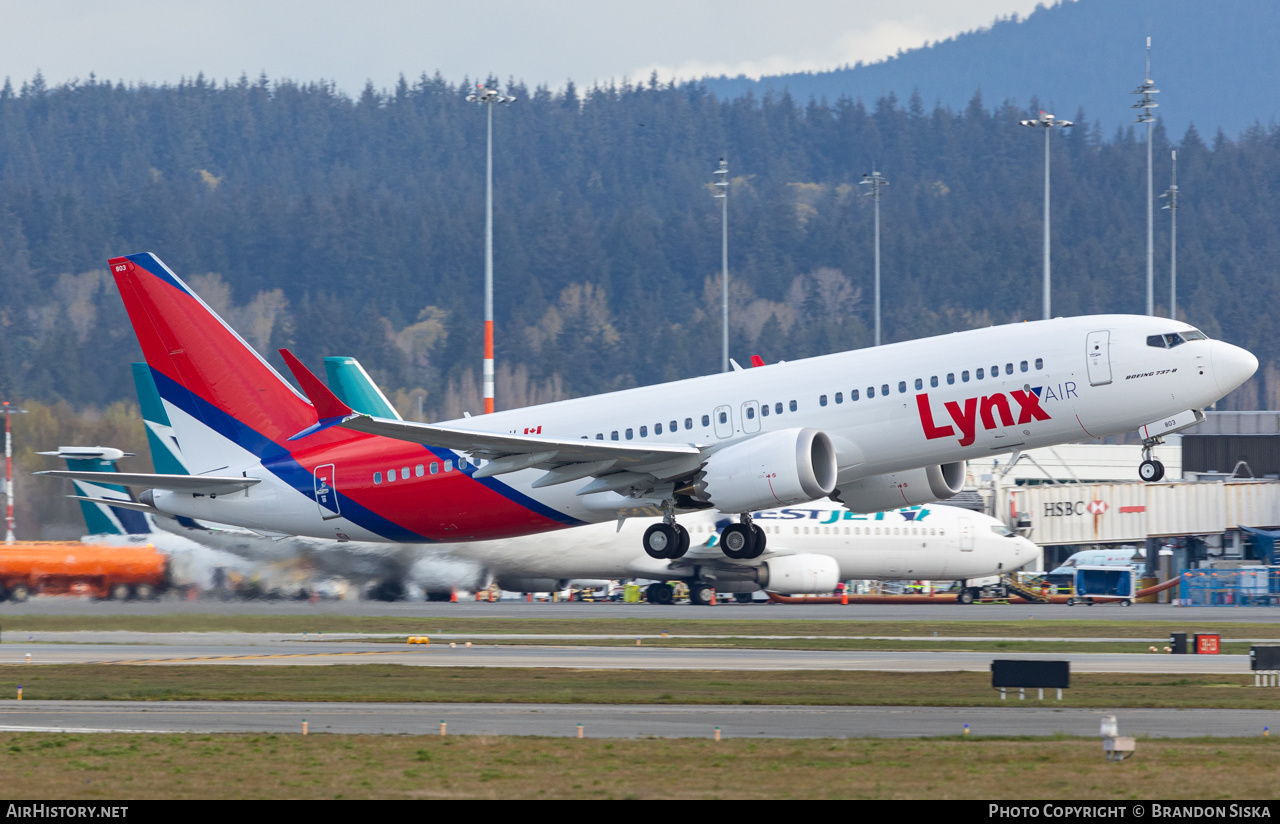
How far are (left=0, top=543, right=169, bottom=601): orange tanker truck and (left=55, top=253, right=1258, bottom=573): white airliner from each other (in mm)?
8551

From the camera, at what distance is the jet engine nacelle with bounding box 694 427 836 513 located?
36781 millimetres

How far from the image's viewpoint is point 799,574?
75125 mm

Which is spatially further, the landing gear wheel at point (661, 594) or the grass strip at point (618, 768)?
the landing gear wheel at point (661, 594)

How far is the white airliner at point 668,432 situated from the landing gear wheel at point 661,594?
117 ft

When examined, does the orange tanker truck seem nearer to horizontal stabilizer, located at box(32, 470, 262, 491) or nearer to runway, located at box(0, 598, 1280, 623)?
runway, located at box(0, 598, 1280, 623)

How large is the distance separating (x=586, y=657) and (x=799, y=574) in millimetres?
29358

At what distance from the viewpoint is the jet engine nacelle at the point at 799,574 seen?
246ft

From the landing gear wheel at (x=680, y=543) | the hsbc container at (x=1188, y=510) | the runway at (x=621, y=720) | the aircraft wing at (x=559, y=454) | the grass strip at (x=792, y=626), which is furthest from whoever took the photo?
the hsbc container at (x=1188, y=510)

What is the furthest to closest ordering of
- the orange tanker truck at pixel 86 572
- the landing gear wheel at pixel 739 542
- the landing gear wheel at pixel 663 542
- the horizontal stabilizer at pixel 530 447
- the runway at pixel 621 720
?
the orange tanker truck at pixel 86 572 → the landing gear wheel at pixel 739 542 → the landing gear wheel at pixel 663 542 → the horizontal stabilizer at pixel 530 447 → the runway at pixel 621 720

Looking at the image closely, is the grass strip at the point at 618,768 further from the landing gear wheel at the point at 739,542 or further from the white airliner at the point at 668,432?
the landing gear wheel at the point at 739,542

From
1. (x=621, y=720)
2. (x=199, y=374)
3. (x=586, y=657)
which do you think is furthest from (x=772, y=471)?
(x=199, y=374)

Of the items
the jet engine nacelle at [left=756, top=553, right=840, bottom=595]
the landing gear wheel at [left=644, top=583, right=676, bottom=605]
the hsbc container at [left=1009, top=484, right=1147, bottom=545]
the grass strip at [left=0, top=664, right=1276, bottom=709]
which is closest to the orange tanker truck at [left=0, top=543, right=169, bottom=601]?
the grass strip at [left=0, top=664, right=1276, bottom=709]

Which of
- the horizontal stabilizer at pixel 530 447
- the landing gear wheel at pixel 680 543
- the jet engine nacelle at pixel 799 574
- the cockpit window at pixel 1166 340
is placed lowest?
the jet engine nacelle at pixel 799 574

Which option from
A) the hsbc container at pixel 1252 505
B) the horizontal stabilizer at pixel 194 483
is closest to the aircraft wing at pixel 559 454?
the horizontal stabilizer at pixel 194 483
